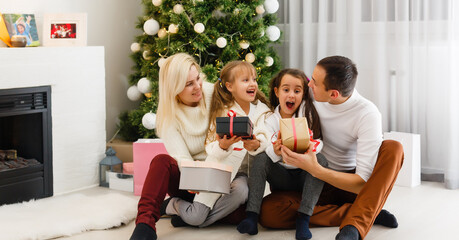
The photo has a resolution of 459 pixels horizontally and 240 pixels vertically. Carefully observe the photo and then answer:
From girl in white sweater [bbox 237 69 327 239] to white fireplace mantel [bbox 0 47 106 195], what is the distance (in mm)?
1283

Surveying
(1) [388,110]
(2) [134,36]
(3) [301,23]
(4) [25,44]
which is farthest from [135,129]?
(1) [388,110]

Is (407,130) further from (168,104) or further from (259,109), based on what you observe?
(168,104)

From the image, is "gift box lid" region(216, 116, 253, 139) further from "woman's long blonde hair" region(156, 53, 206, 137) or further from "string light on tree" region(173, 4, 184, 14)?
"string light on tree" region(173, 4, 184, 14)

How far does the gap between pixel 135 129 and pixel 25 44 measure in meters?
0.99

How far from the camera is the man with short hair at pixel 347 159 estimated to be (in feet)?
7.68

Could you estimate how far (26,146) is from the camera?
3305mm

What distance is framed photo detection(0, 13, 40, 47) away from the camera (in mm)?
3311

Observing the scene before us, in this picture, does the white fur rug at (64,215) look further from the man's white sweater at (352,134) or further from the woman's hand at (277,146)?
the man's white sweater at (352,134)

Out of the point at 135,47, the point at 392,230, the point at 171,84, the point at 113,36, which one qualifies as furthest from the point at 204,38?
the point at 392,230

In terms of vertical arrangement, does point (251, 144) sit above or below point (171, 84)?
below

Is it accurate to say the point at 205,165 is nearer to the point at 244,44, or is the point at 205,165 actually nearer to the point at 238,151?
the point at 238,151

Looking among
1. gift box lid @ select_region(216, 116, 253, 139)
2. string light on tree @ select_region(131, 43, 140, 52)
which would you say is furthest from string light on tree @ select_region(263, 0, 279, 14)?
gift box lid @ select_region(216, 116, 253, 139)

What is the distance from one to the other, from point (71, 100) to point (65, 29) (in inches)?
17.0

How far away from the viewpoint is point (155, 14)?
12.8 ft
